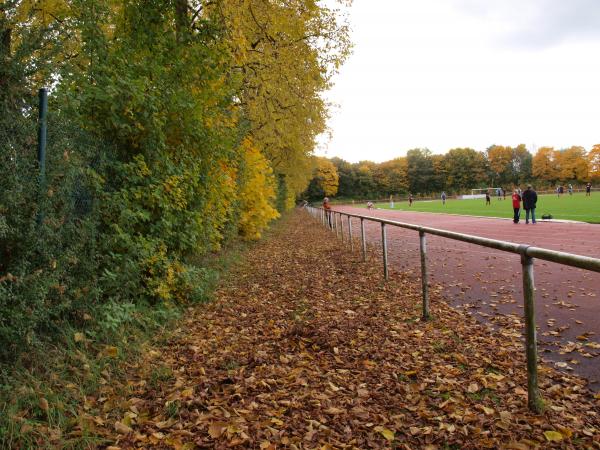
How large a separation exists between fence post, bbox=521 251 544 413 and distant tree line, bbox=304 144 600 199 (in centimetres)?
9929

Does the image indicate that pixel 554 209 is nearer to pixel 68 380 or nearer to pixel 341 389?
pixel 341 389

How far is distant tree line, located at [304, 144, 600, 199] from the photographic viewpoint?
4117 inches

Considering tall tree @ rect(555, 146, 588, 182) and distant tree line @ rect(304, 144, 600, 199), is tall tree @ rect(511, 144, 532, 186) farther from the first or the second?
tall tree @ rect(555, 146, 588, 182)

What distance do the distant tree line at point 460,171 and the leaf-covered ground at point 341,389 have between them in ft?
320

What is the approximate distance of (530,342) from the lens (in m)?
2.94

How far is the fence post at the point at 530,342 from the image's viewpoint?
2.88 meters

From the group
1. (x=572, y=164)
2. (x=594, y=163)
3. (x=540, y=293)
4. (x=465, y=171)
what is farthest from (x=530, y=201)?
(x=572, y=164)

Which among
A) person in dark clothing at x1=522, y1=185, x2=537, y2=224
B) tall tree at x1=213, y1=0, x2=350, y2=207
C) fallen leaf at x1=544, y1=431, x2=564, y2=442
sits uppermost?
tall tree at x1=213, y1=0, x2=350, y2=207

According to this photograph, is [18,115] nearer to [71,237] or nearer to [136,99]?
[71,237]

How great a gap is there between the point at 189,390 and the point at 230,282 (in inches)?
190

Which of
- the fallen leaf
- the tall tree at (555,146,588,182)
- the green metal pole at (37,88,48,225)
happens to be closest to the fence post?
the fallen leaf

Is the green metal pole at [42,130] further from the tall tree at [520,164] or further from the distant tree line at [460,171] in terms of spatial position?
the tall tree at [520,164]

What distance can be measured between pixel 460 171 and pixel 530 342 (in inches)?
4498

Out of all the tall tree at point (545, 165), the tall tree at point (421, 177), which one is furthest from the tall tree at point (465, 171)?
the tall tree at point (545, 165)
